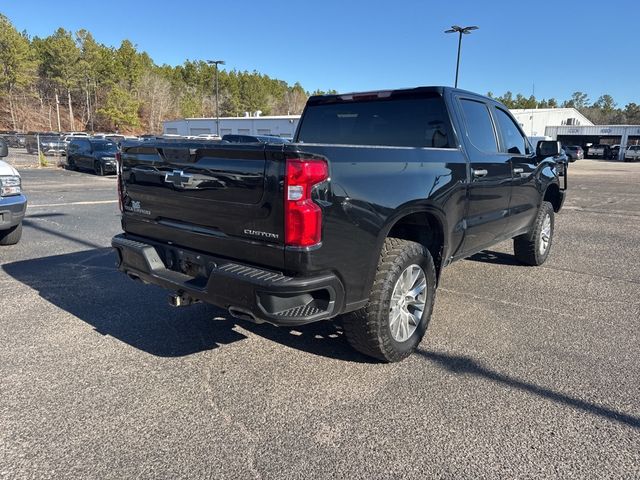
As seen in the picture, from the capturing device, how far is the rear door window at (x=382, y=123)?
4.19 metres

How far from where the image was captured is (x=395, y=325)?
3453mm

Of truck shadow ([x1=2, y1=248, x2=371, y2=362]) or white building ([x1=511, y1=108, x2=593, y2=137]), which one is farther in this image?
white building ([x1=511, y1=108, x2=593, y2=137])

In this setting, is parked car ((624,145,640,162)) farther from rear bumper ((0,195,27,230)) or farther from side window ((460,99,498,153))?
rear bumper ((0,195,27,230))

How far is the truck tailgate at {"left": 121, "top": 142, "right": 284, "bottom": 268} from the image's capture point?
108 inches

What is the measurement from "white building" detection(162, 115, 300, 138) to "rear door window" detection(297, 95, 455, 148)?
4348cm

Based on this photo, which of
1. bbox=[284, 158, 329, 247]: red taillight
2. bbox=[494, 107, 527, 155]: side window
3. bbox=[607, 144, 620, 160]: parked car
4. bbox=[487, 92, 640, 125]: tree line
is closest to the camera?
bbox=[284, 158, 329, 247]: red taillight

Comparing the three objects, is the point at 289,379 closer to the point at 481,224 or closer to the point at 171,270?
the point at 171,270

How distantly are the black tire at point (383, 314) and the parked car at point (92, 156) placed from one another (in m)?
20.3

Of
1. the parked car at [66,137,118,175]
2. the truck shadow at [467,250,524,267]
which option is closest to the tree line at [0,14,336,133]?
the parked car at [66,137,118,175]

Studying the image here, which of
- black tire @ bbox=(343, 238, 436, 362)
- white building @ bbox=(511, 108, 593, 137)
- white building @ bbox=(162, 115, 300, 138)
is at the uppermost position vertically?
white building @ bbox=(511, 108, 593, 137)

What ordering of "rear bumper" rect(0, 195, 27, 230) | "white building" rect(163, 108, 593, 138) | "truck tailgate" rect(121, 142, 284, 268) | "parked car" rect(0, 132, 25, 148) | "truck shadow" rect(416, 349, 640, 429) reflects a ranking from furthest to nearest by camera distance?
"white building" rect(163, 108, 593, 138)
"parked car" rect(0, 132, 25, 148)
"rear bumper" rect(0, 195, 27, 230)
"truck shadow" rect(416, 349, 640, 429)
"truck tailgate" rect(121, 142, 284, 268)

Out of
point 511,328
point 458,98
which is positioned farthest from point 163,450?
point 458,98

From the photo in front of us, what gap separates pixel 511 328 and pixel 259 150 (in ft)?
9.23

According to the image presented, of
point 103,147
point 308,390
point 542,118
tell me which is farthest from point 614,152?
point 308,390
